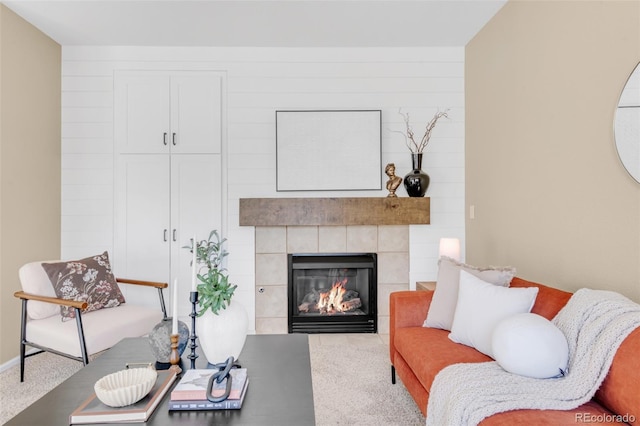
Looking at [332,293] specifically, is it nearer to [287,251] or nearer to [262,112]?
[287,251]

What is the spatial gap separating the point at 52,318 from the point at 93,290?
284 millimetres

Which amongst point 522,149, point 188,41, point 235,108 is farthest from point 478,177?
point 188,41

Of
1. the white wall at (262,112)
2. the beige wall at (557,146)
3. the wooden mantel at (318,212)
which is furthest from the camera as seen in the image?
the white wall at (262,112)

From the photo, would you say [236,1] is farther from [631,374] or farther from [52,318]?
[631,374]

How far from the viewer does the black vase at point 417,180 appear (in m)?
3.52

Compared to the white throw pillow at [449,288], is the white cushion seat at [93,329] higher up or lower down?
lower down

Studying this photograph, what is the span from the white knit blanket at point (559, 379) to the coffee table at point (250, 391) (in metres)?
0.54

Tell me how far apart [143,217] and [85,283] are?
3.34 ft

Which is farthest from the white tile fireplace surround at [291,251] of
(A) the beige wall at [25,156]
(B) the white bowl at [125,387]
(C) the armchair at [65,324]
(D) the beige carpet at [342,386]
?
(B) the white bowl at [125,387]

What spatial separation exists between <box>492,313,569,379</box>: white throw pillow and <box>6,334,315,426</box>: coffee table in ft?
2.60

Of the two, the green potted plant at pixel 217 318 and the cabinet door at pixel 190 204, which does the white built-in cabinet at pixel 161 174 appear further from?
the green potted plant at pixel 217 318

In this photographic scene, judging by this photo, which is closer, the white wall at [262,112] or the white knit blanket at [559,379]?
the white knit blanket at [559,379]

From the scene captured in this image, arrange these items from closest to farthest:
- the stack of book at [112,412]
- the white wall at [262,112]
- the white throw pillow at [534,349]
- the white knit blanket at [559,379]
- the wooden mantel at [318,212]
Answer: the stack of book at [112,412], the white knit blanket at [559,379], the white throw pillow at [534,349], the wooden mantel at [318,212], the white wall at [262,112]

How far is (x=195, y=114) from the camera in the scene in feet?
12.0
